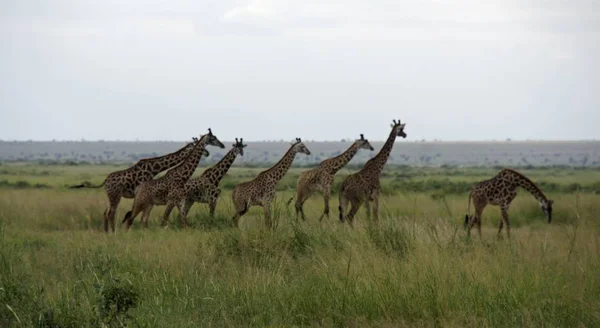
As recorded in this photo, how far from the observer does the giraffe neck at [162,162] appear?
14211mm

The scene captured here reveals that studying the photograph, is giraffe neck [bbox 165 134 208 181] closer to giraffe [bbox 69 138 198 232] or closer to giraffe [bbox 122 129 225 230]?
giraffe [bbox 122 129 225 230]

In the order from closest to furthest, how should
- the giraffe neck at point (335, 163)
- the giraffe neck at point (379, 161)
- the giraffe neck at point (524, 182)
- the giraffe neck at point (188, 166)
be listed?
the giraffe neck at point (188, 166) < the giraffe neck at point (524, 182) < the giraffe neck at point (379, 161) < the giraffe neck at point (335, 163)

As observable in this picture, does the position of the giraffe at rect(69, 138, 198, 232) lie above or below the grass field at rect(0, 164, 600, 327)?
above

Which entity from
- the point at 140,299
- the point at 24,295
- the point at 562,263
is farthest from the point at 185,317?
the point at 562,263

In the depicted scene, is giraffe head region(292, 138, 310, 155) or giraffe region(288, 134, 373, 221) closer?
giraffe region(288, 134, 373, 221)

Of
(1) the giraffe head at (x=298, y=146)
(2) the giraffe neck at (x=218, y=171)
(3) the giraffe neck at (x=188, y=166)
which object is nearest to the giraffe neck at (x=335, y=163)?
(1) the giraffe head at (x=298, y=146)

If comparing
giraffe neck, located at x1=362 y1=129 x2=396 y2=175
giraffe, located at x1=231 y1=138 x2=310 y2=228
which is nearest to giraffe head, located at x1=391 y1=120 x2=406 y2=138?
giraffe neck, located at x1=362 y1=129 x2=396 y2=175

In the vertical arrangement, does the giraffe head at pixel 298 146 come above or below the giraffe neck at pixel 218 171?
above

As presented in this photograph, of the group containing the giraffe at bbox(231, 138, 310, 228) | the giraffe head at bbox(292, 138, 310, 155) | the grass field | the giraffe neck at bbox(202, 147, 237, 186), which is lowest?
the grass field

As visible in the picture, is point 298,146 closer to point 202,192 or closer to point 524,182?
point 202,192

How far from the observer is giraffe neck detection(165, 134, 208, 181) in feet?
44.6

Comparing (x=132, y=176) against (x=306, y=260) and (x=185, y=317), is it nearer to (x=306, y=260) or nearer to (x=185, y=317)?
(x=306, y=260)

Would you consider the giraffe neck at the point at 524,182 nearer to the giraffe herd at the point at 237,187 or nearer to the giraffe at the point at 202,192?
the giraffe herd at the point at 237,187

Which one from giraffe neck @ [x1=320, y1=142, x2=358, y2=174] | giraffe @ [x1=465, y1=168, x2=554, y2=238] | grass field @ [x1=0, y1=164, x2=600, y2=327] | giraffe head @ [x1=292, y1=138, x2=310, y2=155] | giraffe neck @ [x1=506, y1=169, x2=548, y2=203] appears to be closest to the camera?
grass field @ [x1=0, y1=164, x2=600, y2=327]
